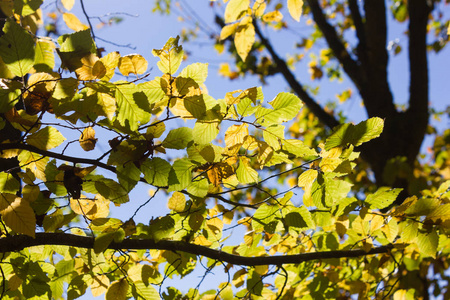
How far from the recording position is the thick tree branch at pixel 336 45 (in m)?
4.28

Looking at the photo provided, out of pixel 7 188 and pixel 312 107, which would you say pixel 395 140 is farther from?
pixel 7 188

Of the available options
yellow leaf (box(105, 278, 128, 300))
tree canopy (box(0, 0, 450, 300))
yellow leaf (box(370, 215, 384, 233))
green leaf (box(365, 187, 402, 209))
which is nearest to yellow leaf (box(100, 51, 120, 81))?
tree canopy (box(0, 0, 450, 300))

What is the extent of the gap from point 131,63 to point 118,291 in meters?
0.84

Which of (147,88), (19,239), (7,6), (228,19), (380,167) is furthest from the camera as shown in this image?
(380,167)

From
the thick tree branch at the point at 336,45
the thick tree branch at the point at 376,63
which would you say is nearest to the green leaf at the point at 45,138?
the thick tree branch at the point at 376,63

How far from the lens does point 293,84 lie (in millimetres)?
4367

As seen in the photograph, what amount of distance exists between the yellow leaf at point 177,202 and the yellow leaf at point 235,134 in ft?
0.97

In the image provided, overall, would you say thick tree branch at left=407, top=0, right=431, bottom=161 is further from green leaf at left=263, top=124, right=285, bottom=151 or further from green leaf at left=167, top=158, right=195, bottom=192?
green leaf at left=167, top=158, right=195, bottom=192

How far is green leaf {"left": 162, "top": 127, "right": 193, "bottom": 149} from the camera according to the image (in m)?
1.04

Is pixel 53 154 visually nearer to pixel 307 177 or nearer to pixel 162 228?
pixel 162 228

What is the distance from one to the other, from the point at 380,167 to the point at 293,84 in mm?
1420

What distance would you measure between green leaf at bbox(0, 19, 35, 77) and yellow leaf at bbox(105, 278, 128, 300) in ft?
2.74

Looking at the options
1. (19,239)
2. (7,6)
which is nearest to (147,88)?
(19,239)

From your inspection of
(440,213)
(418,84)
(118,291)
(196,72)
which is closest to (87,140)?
(196,72)
